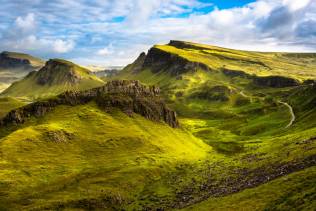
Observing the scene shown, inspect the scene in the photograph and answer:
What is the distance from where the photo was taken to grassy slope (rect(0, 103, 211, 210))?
440ft

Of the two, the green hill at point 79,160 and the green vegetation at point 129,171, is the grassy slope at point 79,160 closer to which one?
the green hill at point 79,160

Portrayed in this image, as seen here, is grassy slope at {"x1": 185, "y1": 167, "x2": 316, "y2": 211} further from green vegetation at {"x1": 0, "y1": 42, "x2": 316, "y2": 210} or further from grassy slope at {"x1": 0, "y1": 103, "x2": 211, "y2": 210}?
grassy slope at {"x1": 0, "y1": 103, "x2": 211, "y2": 210}

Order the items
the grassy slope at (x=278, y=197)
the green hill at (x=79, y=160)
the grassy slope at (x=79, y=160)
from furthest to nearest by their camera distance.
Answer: the grassy slope at (x=79, y=160)
the green hill at (x=79, y=160)
the grassy slope at (x=278, y=197)

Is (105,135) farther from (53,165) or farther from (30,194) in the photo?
(30,194)

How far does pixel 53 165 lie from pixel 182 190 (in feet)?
174

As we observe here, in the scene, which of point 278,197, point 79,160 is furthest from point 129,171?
point 278,197

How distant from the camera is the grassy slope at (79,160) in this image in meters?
134

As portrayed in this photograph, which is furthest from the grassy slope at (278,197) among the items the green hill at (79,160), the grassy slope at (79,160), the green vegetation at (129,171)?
the grassy slope at (79,160)

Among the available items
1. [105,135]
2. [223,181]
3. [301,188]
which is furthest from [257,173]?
[105,135]

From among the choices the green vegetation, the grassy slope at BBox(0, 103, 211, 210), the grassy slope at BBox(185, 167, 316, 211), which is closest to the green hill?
the grassy slope at BBox(0, 103, 211, 210)

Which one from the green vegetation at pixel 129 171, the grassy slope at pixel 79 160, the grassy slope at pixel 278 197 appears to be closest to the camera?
the grassy slope at pixel 278 197

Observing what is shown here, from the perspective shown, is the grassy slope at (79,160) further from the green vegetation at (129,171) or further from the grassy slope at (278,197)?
the grassy slope at (278,197)

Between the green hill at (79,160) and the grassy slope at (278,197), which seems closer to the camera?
the grassy slope at (278,197)

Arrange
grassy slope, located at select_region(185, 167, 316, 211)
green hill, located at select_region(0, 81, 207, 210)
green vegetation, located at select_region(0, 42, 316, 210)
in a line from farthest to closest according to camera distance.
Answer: green hill, located at select_region(0, 81, 207, 210), green vegetation, located at select_region(0, 42, 316, 210), grassy slope, located at select_region(185, 167, 316, 211)
